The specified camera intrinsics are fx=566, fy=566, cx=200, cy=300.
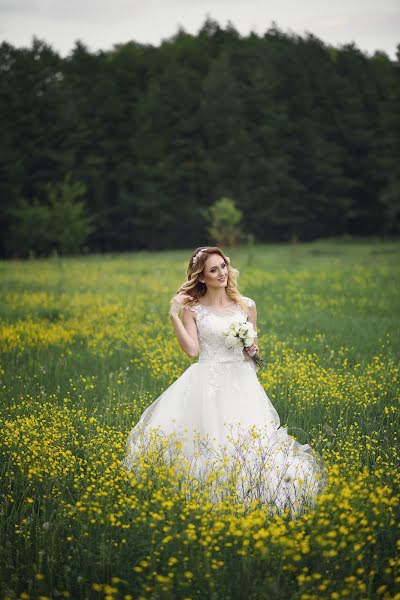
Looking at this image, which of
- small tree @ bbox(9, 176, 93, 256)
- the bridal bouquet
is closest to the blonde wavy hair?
the bridal bouquet

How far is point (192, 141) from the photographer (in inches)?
1887

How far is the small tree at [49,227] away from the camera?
36.7 meters

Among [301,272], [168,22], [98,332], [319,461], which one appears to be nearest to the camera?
[319,461]

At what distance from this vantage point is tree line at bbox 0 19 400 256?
4131 centimetres

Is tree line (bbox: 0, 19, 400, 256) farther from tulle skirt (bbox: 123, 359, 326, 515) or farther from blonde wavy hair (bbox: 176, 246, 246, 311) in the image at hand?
tulle skirt (bbox: 123, 359, 326, 515)

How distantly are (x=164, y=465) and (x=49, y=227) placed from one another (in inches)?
1366

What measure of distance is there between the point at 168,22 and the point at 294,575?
60.7 meters

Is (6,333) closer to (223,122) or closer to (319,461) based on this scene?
(319,461)

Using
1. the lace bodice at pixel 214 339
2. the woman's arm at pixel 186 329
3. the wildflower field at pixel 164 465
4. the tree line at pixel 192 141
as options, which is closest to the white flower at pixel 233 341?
the lace bodice at pixel 214 339

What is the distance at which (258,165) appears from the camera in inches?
1914

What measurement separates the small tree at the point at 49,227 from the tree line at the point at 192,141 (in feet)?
0.38

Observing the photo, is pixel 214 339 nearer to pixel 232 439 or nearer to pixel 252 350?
pixel 252 350

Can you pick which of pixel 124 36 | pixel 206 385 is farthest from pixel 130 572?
pixel 124 36

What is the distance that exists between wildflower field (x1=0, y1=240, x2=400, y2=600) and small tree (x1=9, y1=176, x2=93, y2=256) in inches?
940
